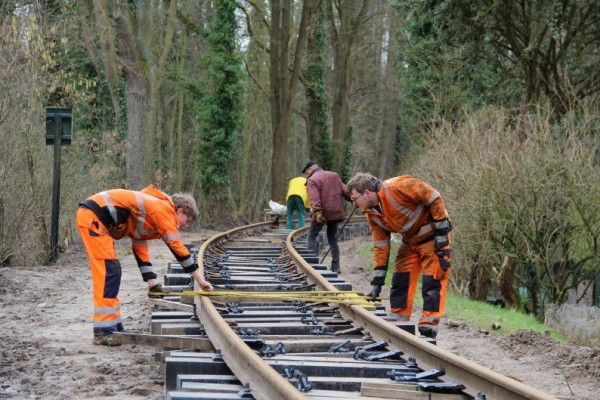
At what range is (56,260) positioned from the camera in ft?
56.9

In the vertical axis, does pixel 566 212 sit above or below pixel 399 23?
below

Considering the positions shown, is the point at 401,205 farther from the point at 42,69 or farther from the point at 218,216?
the point at 218,216

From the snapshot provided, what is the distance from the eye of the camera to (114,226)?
8336mm

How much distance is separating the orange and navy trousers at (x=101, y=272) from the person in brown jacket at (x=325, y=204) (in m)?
7.94

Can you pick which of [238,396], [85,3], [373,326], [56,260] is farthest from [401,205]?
[85,3]

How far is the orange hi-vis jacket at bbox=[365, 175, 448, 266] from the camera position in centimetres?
836

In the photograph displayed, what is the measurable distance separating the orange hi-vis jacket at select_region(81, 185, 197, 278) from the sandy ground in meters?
0.93

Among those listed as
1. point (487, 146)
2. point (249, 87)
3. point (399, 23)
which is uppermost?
point (399, 23)

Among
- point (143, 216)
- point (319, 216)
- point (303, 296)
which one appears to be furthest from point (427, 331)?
point (319, 216)

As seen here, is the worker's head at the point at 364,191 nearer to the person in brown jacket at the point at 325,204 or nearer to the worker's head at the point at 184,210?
the worker's head at the point at 184,210

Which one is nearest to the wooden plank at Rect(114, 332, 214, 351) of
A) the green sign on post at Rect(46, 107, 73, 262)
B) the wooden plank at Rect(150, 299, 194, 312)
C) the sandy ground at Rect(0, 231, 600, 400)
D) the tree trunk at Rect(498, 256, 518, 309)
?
the sandy ground at Rect(0, 231, 600, 400)

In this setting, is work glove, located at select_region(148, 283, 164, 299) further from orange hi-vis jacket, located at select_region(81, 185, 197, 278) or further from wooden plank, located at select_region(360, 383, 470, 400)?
wooden plank, located at select_region(360, 383, 470, 400)

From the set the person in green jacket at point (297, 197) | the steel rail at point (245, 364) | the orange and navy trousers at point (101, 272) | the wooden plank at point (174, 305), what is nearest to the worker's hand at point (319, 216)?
the person in green jacket at point (297, 197)

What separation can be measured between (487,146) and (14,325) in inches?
453
